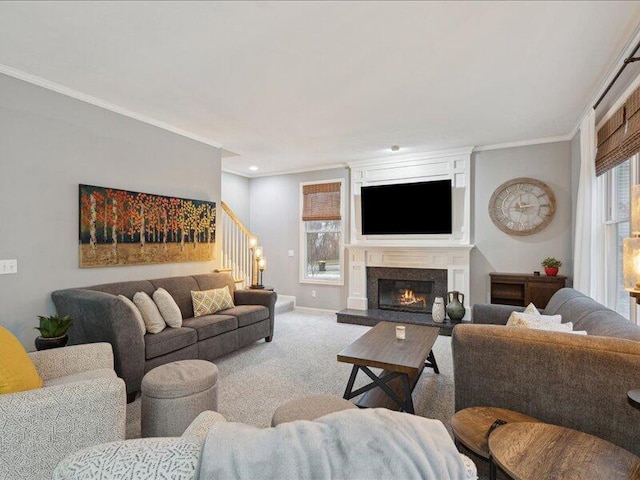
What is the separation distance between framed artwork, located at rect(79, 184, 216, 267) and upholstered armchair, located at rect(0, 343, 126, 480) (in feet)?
7.28

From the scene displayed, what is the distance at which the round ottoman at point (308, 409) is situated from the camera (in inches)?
65.3

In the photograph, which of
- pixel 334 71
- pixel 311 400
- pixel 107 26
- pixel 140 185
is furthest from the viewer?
pixel 140 185

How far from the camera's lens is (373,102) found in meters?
3.44

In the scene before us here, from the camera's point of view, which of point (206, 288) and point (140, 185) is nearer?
point (140, 185)

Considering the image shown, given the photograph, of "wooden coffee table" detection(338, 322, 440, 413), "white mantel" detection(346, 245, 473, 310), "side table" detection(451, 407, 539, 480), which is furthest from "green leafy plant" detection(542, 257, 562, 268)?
"side table" detection(451, 407, 539, 480)

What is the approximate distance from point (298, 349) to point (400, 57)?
A: 10.9 feet

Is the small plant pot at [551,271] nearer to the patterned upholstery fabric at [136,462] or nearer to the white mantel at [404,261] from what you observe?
the white mantel at [404,261]

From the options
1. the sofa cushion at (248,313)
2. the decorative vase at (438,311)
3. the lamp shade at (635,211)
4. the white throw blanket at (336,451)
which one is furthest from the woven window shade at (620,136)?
the sofa cushion at (248,313)

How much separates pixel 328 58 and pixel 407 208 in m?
3.39

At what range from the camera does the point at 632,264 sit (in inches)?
71.6

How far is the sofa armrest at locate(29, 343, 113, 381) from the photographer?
2.07 meters

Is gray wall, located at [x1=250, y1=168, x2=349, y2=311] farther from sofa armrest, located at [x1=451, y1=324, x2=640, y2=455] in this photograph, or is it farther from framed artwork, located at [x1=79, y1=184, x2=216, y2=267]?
sofa armrest, located at [x1=451, y1=324, x2=640, y2=455]


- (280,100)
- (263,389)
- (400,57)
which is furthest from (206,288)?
(400,57)

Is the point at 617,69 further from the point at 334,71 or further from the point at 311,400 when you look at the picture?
the point at 311,400
